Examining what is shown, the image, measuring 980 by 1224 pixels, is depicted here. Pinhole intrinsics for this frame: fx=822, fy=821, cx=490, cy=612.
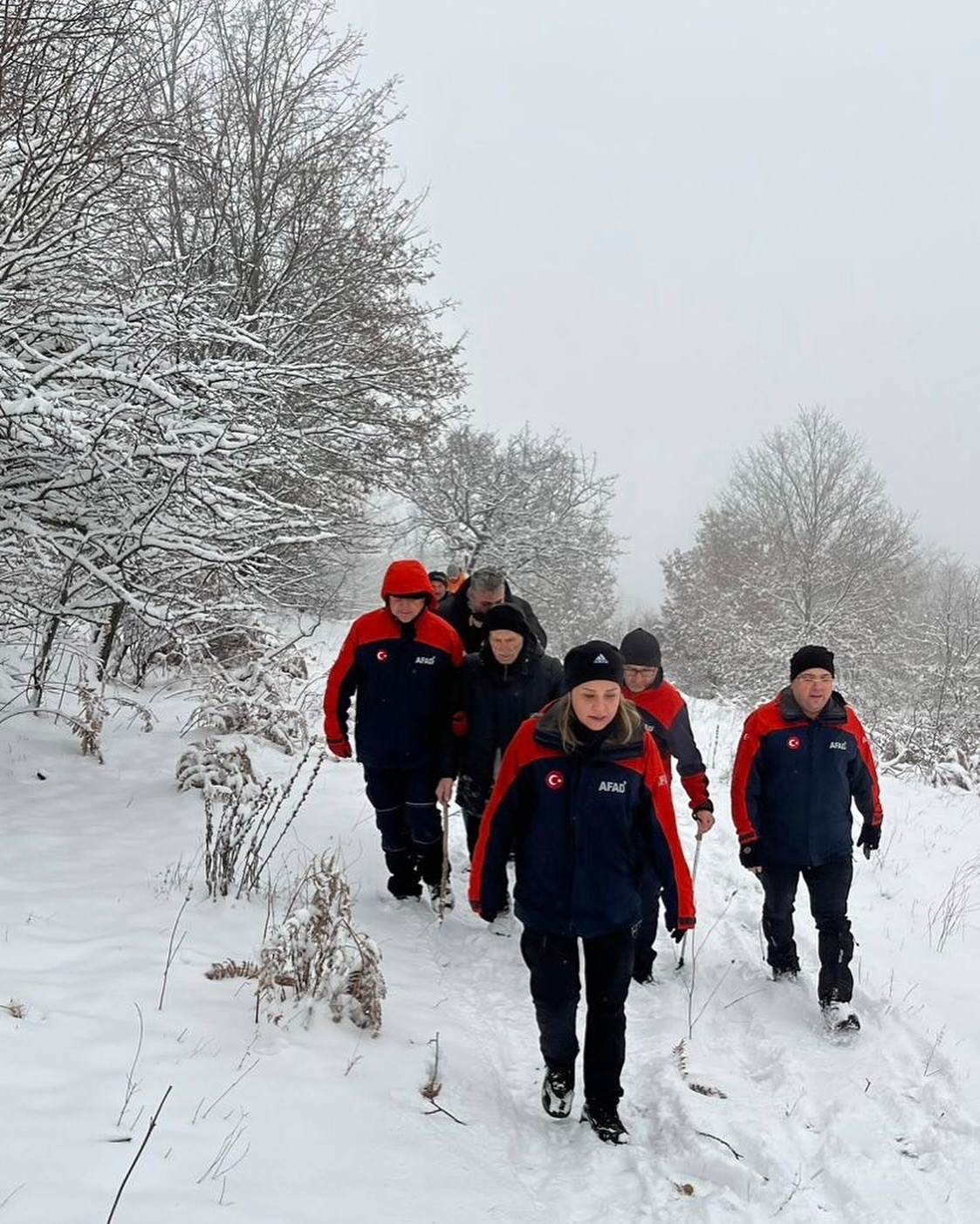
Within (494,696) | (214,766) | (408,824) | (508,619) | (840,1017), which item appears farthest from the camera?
(214,766)

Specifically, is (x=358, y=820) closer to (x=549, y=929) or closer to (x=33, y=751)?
(x=33, y=751)

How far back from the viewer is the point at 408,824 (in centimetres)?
503

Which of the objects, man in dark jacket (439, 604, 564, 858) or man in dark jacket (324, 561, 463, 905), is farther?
man in dark jacket (324, 561, 463, 905)

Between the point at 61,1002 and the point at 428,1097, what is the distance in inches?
55.7

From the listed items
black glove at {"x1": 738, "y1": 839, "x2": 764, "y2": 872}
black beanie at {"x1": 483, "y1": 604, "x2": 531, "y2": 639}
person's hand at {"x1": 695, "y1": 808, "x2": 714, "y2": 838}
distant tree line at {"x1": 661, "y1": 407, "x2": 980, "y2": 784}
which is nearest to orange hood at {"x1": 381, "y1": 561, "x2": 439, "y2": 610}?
black beanie at {"x1": 483, "y1": 604, "x2": 531, "y2": 639}

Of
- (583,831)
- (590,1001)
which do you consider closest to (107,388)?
(583,831)

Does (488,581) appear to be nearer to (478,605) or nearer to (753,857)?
(478,605)

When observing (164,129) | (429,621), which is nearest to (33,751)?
(429,621)

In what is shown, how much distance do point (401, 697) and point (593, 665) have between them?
6.36 ft

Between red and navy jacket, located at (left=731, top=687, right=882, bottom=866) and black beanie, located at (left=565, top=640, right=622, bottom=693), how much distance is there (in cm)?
150

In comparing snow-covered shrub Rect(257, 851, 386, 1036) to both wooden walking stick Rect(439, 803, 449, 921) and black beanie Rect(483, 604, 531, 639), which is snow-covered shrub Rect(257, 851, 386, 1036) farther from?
black beanie Rect(483, 604, 531, 639)

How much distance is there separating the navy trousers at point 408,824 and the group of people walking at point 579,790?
0.04 ft

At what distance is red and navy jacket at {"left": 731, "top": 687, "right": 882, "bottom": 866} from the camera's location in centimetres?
417

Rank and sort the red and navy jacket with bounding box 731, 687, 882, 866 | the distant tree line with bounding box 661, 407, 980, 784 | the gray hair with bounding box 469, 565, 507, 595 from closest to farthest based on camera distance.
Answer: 1. the red and navy jacket with bounding box 731, 687, 882, 866
2. the gray hair with bounding box 469, 565, 507, 595
3. the distant tree line with bounding box 661, 407, 980, 784
